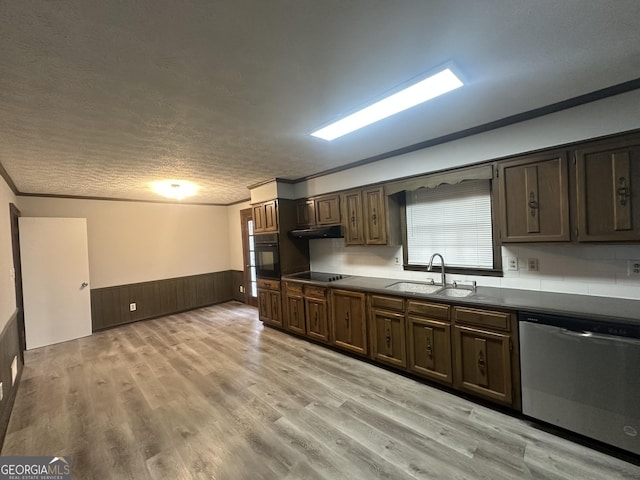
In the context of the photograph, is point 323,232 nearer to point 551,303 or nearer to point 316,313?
point 316,313

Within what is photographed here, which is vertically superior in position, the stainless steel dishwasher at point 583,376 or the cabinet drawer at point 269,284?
the cabinet drawer at point 269,284

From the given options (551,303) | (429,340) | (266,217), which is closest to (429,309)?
(429,340)

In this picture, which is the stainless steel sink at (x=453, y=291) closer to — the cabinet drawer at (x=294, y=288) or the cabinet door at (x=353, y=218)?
the cabinet door at (x=353, y=218)

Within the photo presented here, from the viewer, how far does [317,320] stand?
3893 mm

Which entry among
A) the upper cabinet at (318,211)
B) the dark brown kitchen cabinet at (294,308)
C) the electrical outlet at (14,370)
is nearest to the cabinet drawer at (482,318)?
the upper cabinet at (318,211)

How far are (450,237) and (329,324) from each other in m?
1.90

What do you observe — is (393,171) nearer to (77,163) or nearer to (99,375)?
(77,163)

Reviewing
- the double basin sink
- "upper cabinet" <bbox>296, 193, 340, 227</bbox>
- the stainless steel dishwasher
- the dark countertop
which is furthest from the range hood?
the stainless steel dishwasher

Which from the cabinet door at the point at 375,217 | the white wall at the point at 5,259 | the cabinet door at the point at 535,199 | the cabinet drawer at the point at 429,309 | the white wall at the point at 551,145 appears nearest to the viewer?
the white wall at the point at 551,145

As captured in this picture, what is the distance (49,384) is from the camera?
3191mm

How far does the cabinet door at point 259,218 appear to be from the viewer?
15.8ft

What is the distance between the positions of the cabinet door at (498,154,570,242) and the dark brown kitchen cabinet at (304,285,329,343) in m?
2.27

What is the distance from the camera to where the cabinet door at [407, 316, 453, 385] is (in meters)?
2.61

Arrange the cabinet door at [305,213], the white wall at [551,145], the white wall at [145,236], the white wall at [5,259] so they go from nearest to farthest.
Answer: the white wall at [551,145]
the white wall at [5,259]
the cabinet door at [305,213]
the white wall at [145,236]
